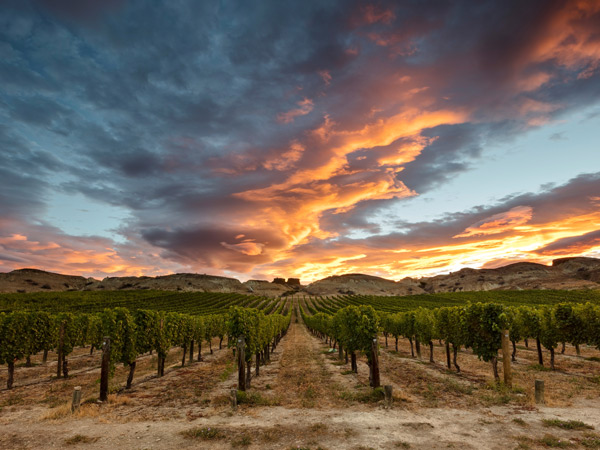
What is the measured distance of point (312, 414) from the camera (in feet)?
44.3

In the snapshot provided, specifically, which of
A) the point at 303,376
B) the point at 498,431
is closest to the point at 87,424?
the point at 303,376

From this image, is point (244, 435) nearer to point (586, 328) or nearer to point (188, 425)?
point (188, 425)

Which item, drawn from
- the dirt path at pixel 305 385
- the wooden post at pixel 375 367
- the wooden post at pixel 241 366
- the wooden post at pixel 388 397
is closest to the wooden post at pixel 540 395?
the wooden post at pixel 388 397

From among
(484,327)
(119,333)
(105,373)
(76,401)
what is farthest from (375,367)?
(119,333)

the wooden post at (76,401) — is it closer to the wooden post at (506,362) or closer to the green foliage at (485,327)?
the wooden post at (506,362)

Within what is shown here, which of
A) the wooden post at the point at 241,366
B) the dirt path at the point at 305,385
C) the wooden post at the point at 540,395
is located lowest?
the dirt path at the point at 305,385

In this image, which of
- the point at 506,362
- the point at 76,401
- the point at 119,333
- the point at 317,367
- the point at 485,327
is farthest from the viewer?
the point at 317,367

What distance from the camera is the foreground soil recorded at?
35.1ft

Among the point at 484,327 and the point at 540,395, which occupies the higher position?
the point at 484,327

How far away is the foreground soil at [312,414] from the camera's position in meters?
10.7

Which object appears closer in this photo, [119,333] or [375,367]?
[375,367]

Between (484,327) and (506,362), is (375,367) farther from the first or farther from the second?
(484,327)

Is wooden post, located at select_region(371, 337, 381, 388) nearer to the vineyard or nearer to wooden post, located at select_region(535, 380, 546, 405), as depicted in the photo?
the vineyard

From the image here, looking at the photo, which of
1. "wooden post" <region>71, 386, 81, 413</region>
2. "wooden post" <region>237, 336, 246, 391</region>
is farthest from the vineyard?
"wooden post" <region>71, 386, 81, 413</region>
